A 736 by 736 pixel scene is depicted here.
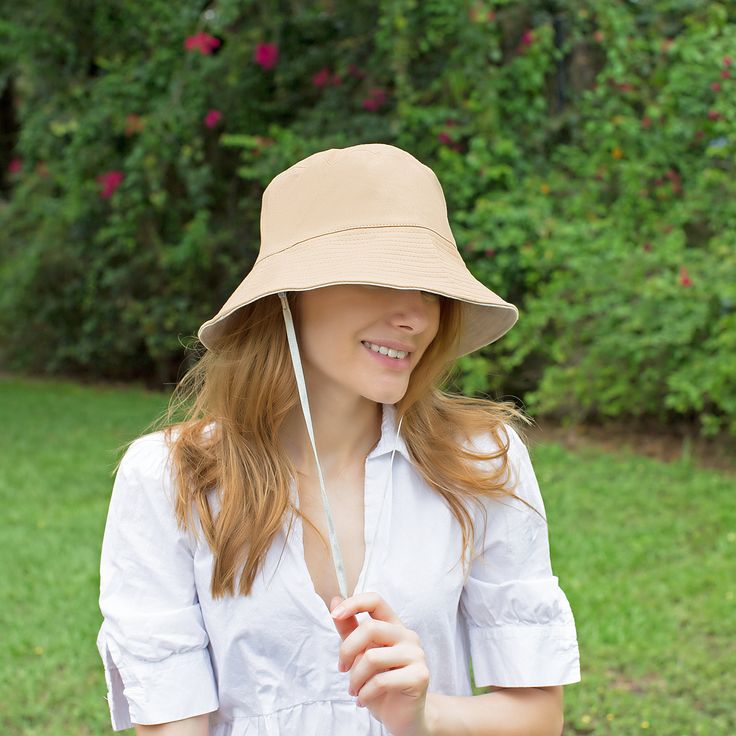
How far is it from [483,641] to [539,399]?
5716mm

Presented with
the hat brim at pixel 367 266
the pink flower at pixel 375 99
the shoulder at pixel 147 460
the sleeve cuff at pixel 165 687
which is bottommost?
the sleeve cuff at pixel 165 687

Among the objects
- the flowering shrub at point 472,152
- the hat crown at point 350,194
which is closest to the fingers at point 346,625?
the hat crown at point 350,194

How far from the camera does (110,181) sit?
888cm

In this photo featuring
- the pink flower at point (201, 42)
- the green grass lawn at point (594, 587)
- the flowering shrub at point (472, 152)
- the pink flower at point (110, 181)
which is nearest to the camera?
the green grass lawn at point (594, 587)

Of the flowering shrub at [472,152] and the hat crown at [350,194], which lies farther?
the flowering shrub at [472,152]

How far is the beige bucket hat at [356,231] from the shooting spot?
1523mm

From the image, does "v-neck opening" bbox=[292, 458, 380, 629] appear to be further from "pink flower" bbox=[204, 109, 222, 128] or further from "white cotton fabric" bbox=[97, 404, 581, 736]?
"pink flower" bbox=[204, 109, 222, 128]

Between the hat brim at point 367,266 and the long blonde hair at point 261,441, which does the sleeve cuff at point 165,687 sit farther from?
the hat brim at point 367,266

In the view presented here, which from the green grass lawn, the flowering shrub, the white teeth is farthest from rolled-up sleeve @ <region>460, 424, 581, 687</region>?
the flowering shrub

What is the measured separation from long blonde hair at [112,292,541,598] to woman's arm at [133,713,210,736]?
189 millimetres

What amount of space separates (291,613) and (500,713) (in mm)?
359

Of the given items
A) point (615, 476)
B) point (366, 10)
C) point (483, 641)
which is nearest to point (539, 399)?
point (615, 476)

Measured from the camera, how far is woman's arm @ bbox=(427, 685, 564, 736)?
58.9 inches

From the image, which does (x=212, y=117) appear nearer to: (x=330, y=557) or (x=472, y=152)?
(x=472, y=152)
